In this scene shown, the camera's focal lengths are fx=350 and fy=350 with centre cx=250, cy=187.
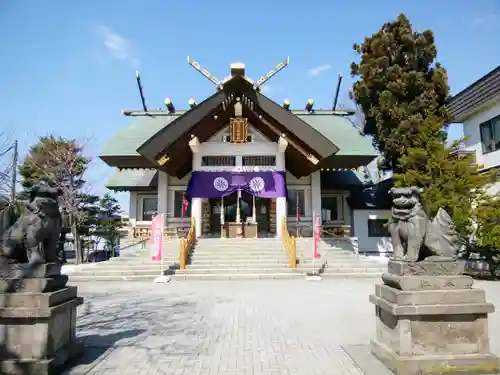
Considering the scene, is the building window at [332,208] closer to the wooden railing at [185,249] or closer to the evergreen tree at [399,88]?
the evergreen tree at [399,88]

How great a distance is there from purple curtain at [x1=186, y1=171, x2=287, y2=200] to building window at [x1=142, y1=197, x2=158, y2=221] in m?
5.45

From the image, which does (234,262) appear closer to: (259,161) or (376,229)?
(259,161)

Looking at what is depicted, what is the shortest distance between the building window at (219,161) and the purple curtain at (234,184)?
877 mm

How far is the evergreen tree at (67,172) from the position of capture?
22.9 metres

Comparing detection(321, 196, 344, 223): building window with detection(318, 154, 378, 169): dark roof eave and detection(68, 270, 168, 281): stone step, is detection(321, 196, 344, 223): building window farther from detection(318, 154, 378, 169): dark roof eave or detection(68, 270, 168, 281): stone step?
detection(68, 270, 168, 281): stone step

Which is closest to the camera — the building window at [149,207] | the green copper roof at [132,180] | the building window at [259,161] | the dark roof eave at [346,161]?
the building window at [259,161]

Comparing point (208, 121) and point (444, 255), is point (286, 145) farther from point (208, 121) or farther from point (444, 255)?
point (444, 255)

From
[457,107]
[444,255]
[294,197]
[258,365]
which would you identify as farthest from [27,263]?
[457,107]

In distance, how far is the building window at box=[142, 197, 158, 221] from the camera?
23609 mm

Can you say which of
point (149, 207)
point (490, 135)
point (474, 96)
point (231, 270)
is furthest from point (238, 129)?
point (490, 135)

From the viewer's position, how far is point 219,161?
20.3 m

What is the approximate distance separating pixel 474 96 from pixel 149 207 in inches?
782

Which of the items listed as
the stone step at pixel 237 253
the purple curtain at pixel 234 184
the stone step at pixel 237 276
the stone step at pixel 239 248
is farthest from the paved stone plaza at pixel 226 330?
the purple curtain at pixel 234 184

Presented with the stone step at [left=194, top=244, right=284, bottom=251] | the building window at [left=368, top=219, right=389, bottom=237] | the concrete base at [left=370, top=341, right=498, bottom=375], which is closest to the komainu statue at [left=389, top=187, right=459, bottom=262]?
the concrete base at [left=370, top=341, right=498, bottom=375]
